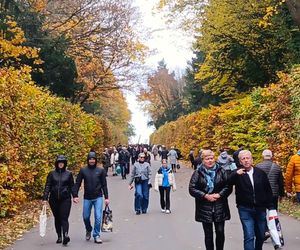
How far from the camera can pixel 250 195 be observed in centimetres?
781

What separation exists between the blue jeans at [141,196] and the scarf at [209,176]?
776 centimetres

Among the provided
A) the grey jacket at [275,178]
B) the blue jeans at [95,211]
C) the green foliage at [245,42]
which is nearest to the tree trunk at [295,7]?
the grey jacket at [275,178]

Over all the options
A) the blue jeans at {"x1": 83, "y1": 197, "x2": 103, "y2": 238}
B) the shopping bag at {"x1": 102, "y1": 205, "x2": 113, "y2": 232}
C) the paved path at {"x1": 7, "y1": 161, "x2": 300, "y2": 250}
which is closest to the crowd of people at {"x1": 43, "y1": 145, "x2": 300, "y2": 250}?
the blue jeans at {"x1": 83, "y1": 197, "x2": 103, "y2": 238}

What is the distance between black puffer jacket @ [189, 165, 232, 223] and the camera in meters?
7.83

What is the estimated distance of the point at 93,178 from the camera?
11047mm

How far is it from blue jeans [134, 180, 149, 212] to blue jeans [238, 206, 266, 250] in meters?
7.67

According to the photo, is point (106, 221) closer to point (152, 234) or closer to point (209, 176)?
point (152, 234)

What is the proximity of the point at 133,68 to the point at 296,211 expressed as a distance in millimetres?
27299

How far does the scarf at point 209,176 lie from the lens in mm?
7848

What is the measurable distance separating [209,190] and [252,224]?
33.1 inches

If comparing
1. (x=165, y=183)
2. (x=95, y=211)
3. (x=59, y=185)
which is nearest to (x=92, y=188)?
(x=95, y=211)

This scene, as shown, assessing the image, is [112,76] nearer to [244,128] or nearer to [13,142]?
[244,128]

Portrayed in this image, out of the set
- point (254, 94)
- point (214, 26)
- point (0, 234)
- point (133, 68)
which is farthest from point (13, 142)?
point (133, 68)

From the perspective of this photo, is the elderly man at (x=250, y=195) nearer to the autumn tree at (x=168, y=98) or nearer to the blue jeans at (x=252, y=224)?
the blue jeans at (x=252, y=224)
